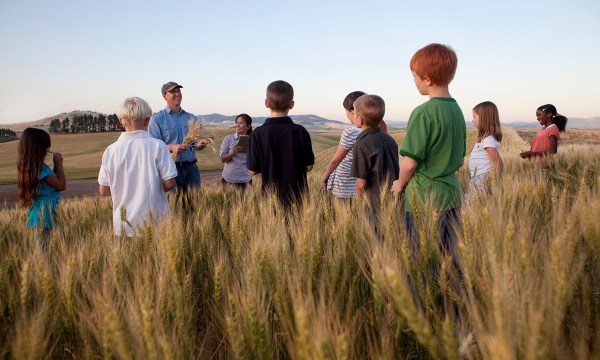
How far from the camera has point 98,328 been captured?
120cm

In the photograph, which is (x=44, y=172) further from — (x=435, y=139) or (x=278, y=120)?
(x=435, y=139)

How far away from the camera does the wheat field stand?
0.88 m

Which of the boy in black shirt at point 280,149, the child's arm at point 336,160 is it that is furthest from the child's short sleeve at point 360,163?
the child's arm at point 336,160

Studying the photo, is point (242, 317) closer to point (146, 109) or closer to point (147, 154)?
point (147, 154)

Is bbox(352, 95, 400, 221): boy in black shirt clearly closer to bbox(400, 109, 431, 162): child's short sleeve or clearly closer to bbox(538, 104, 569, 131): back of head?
bbox(400, 109, 431, 162): child's short sleeve

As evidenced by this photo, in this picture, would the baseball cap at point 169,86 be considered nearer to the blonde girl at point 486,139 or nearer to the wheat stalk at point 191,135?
the wheat stalk at point 191,135

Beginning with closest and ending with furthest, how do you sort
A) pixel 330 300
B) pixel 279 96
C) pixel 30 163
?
pixel 330 300
pixel 279 96
pixel 30 163

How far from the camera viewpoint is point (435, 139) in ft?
7.51

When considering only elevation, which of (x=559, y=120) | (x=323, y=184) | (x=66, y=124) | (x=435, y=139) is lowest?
(x=323, y=184)

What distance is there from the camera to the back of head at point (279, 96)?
3135 mm

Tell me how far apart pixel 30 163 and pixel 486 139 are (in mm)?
4017

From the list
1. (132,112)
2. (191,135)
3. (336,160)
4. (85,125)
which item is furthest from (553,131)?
(85,125)

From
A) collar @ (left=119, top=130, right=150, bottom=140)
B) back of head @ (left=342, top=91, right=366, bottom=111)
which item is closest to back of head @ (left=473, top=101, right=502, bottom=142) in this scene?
back of head @ (left=342, top=91, right=366, bottom=111)

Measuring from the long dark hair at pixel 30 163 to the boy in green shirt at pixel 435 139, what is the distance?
2.95 m
